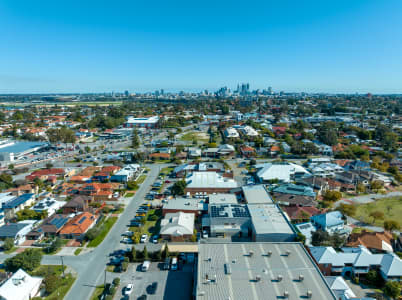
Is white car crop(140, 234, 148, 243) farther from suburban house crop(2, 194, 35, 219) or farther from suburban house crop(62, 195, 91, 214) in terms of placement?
suburban house crop(2, 194, 35, 219)

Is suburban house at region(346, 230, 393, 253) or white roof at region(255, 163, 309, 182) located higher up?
white roof at region(255, 163, 309, 182)

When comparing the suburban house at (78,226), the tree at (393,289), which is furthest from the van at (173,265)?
the tree at (393,289)

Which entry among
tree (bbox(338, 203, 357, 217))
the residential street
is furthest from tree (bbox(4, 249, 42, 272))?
tree (bbox(338, 203, 357, 217))

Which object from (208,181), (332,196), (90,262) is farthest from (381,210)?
(90,262)

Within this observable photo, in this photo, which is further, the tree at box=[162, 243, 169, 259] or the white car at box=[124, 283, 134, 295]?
the tree at box=[162, 243, 169, 259]

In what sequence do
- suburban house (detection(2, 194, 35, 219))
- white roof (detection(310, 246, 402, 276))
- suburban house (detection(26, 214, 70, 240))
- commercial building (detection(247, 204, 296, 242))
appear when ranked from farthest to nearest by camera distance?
1. suburban house (detection(2, 194, 35, 219))
2. suburban house (detection(26, 214, 70, 240))
3. commercial building (detection(247, 204, 296, 242))
4. white roof (detection(310, 246, 402, 276))

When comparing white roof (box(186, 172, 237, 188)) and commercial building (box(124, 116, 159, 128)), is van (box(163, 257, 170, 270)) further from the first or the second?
commercial building (box(124, 116, 159, 128))

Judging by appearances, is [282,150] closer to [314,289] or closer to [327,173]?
[327,173]

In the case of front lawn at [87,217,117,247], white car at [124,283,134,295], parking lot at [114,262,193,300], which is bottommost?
parking lot at [114,262,193,300]

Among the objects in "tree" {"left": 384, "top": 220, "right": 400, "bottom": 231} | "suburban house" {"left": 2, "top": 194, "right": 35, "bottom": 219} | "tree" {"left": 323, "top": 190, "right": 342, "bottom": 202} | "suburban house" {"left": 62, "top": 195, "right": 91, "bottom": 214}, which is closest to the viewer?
"tree" {"left": 384, "top": 220, "right": 400, "bottom": 231}
